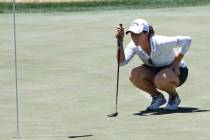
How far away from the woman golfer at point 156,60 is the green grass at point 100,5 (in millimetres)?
12559

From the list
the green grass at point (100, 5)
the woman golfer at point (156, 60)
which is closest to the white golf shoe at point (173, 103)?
the woman golfer at point (156, 60)

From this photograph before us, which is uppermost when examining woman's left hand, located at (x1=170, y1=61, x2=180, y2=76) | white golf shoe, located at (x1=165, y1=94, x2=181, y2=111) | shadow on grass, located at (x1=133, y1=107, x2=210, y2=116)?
woman's left hand, located at (x1=170, y1=61, x2=180, y2=76)

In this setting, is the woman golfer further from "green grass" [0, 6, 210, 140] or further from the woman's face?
"green grass" [0, 6, 210, 140]

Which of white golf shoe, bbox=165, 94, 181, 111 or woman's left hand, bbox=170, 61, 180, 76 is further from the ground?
woman's left hand, bbox=170, 61, 180, 76

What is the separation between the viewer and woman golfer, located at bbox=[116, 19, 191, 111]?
10.9 meters

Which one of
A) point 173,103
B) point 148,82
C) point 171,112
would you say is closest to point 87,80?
point 148,82

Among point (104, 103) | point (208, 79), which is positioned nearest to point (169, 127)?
point (104, 103)

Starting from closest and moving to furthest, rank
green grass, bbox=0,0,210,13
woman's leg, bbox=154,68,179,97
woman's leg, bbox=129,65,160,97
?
woman's leg, bbox=154,68,179,97
woman's leg, bbox=129,65,160,97
green grass, bbox=0,0,210,13

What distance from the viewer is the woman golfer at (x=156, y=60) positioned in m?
10.9

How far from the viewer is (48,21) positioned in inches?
848

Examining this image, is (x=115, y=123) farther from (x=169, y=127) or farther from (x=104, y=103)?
(x=104, y=103)

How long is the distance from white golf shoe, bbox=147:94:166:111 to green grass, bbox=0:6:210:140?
211 mm

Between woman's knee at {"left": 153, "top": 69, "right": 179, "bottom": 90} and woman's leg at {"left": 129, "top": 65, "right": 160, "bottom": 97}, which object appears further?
woman's leg at {"left": 129, "top": 65, "right": 160, "bottom": 97}

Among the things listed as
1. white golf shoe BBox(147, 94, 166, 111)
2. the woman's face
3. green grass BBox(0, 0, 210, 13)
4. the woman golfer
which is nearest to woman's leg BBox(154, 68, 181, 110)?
the woman golfer
